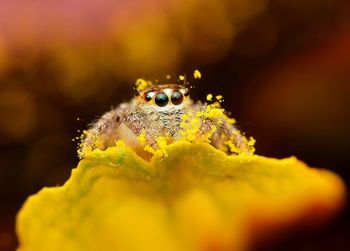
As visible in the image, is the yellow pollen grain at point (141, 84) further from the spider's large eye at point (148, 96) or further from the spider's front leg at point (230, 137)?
the spider's front leg at point (230, 137)

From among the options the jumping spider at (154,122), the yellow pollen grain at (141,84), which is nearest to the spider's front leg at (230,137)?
the jumping spider at (154,122)

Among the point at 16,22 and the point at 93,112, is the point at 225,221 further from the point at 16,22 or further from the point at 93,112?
the point at 16,22

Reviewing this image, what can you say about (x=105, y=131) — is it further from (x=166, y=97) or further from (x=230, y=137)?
(x=230, y=137)

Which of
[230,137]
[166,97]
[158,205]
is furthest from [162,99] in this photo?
[158,205]

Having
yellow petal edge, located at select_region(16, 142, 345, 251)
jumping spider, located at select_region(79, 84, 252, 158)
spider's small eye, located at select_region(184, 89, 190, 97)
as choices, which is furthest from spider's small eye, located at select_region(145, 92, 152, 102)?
yellow petal edge, located at select_region(16, 142, 345, 251)

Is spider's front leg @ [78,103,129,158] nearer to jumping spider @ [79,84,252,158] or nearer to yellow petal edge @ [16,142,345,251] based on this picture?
jumping spider @ [79,84,252,158]

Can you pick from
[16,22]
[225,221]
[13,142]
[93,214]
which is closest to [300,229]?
[225,221]
